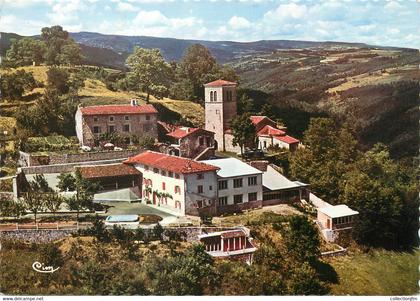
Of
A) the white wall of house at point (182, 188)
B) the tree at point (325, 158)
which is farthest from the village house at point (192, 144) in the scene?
the tree at point (325, 158)

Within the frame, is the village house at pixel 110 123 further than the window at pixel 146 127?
No

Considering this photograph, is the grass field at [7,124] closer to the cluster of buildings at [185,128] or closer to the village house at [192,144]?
the cluster of buildings at [185,128]

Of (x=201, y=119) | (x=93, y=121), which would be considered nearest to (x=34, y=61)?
(x=93, y=121)

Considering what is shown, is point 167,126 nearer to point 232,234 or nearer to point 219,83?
point 219,83

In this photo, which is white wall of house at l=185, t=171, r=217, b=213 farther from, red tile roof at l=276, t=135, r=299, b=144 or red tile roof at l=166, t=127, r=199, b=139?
red tile roof at l=276, t=135, r=299, b=144

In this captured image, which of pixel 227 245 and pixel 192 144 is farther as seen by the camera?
pixel 192 144

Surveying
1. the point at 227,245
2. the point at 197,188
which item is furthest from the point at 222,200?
the point at 227,245
